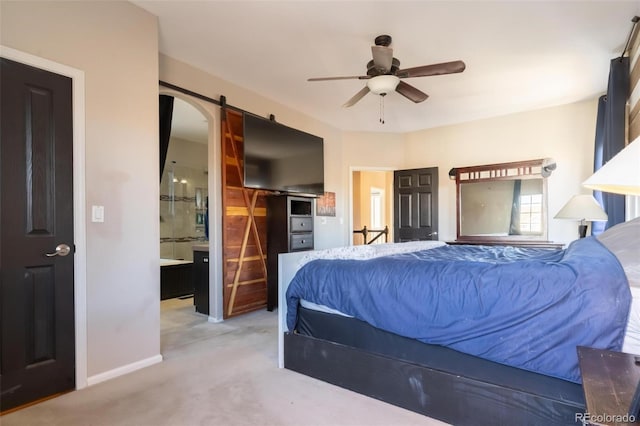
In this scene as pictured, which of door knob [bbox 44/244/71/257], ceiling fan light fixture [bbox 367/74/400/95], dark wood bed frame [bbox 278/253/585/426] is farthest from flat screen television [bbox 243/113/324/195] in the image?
door knob [bbox 44/244/71/257]

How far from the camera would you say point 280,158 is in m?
4.14

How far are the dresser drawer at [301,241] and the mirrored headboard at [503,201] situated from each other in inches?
93.4

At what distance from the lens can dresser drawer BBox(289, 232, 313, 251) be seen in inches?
167

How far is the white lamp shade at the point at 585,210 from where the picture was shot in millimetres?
3434

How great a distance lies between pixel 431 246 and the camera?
3.39 m

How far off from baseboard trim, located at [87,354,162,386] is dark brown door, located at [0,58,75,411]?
0.40 feet

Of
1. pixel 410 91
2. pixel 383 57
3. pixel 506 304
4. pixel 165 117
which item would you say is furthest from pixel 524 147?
pixel 165 117

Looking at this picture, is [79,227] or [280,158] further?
[280,158]

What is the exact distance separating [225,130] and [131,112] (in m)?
1.37

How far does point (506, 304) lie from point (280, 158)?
3.07 metres

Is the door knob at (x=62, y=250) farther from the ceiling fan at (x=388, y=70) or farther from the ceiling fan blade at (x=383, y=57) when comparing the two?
the ceiling fan blade at (x=383, y=57)

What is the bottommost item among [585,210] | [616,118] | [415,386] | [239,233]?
[415,386]

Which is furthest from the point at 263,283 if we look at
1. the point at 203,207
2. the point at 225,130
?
the point at 203,207

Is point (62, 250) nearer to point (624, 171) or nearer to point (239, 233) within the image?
point (239, 233)
